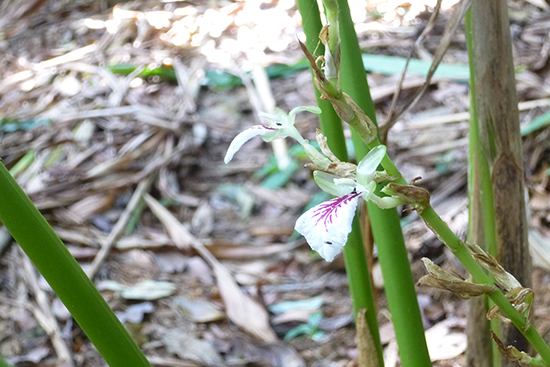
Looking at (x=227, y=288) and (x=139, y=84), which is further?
(x=139, y=84)

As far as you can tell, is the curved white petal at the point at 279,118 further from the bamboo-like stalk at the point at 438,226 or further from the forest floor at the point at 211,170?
the forest floor at the point at 211,170

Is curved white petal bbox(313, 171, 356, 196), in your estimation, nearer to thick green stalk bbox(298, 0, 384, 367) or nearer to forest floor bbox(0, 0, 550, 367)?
thick green stalk bbox(298, 0, 384, 367)

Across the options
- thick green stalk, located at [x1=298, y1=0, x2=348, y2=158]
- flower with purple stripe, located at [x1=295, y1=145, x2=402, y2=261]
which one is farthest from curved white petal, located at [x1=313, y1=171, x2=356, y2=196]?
thick green stalk, located at [x1=298, y1=0, x2=348, y2=158]

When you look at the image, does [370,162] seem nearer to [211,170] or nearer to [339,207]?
[339,207]

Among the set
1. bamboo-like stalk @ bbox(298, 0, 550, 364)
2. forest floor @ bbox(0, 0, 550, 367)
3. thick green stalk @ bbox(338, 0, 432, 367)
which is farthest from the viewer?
forest floor @ bbox(0, 0, 550, 367)

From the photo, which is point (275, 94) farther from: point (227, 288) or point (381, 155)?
point (381, 155)

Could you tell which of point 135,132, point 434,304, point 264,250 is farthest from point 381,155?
point 135,132

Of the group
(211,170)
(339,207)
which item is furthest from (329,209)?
(211,170)
